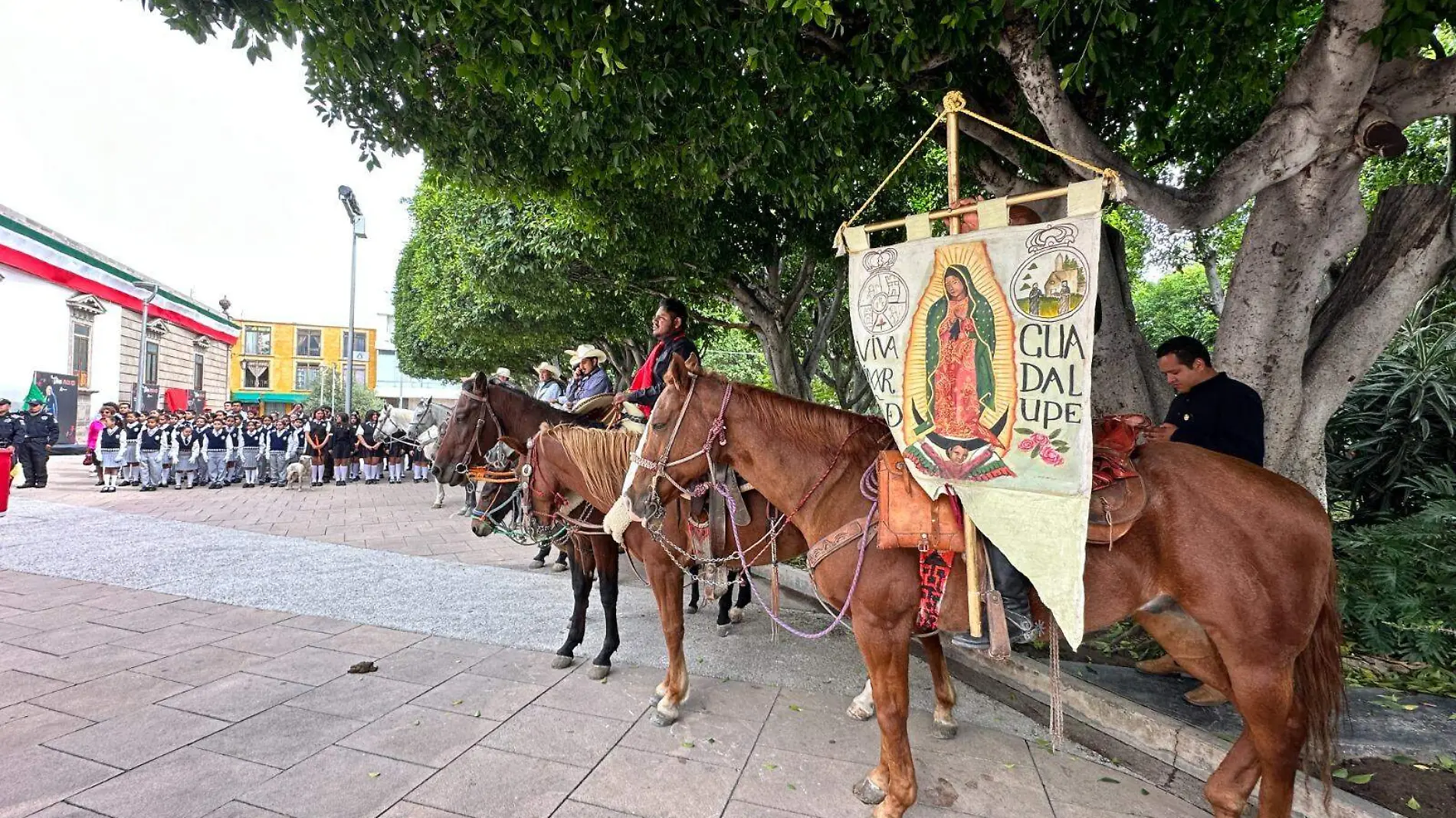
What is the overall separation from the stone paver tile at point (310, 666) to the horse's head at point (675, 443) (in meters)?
2.74

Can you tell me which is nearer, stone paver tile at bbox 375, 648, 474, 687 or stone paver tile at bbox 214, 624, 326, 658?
stone paver tile at bbox 375, 648, 474, 687

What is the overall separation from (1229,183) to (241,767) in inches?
240

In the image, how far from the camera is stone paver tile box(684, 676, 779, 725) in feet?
11.7

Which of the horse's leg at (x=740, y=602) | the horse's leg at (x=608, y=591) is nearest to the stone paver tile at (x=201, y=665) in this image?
the horse's leg at (x=608, y=591)

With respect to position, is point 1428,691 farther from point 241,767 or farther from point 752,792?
point 241,767

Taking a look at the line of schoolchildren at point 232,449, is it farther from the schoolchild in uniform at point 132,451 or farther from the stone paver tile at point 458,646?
the stone paver tile at point 458,646

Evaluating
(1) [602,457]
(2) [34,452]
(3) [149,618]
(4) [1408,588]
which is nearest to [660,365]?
(1) [602,457]

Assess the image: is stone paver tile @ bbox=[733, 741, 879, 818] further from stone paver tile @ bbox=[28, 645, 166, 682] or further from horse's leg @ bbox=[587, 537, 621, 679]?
stone paver tile @ bbox=[28, 645, 166, 682]

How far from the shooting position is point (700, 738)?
3252mm

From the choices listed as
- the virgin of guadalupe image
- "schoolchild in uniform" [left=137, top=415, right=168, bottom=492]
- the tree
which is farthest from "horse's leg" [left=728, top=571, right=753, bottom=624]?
"schoolchild in uniform" [left=137, top=415, right=168, bottom=492]

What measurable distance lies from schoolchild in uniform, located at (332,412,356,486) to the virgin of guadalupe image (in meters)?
18.1

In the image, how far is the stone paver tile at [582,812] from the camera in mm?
2584

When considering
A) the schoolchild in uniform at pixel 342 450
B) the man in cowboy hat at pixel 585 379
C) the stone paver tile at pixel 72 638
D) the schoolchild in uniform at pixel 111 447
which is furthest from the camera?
the schoolchild in uniform at pixel 342 450

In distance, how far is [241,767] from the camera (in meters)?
2.86
